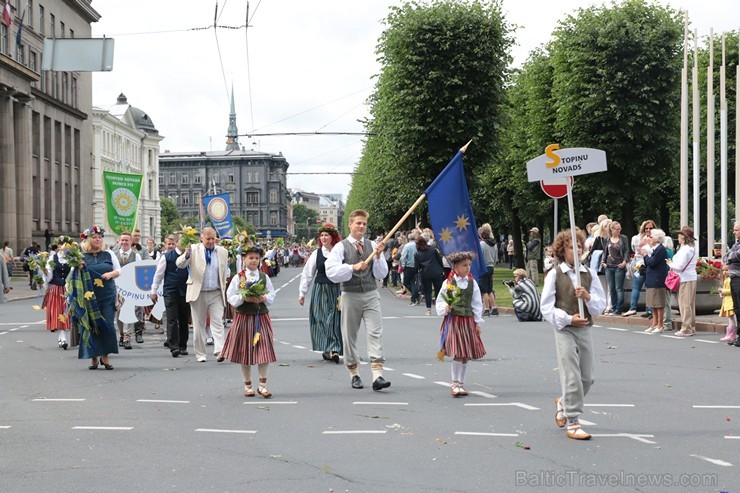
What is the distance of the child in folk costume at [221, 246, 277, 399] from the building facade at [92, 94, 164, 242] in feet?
253

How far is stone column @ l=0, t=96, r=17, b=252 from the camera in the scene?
1975 inches

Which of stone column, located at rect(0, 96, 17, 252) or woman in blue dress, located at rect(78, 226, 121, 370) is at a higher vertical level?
stone column, located at rect(0, 96, 17, 252)

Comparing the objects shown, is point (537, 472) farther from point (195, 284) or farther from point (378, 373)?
point (195, 284)

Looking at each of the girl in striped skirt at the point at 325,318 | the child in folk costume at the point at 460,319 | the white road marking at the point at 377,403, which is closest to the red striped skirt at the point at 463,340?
the child in folk costume at the point at 460,319

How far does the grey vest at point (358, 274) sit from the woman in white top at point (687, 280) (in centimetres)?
808

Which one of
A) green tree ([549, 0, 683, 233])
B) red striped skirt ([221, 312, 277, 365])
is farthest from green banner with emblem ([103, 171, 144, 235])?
green tree ([549, 0, 683, 233])

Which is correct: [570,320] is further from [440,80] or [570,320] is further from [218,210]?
[440,80]

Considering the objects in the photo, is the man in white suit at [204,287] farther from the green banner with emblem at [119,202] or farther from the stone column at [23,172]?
the stone column at [23,172]

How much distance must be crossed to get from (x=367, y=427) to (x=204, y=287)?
20.5ft

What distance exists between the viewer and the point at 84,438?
318 inches

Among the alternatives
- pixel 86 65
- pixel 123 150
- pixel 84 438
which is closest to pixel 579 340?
pixel 84 438

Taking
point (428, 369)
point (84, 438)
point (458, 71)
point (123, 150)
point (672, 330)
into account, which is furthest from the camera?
point (123, 150)

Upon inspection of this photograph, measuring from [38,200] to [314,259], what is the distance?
159 ft

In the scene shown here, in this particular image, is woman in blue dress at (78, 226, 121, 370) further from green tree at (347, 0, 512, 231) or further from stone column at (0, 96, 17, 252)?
stone column at (0, 96, 17, 252)
